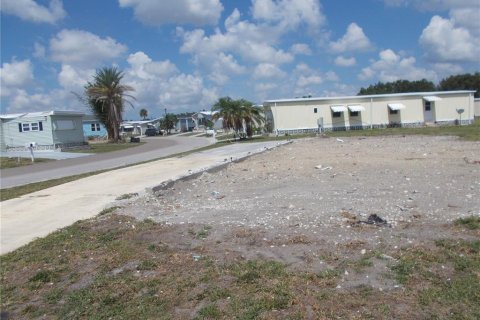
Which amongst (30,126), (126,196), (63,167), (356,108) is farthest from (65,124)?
(126,196)

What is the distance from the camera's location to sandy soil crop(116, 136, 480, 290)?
5.52 meters

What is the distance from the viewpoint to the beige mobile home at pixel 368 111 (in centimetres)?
4241

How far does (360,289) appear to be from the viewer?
432 cm

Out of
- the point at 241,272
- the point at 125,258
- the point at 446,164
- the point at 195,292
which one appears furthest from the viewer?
the point at 446,164

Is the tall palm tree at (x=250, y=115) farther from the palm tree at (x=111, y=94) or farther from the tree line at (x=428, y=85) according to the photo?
the tree line at (x=428, y=85)

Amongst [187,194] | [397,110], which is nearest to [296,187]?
[187,194]

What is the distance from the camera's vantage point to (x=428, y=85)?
9862 centimetres

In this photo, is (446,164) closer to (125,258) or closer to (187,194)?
(187,194)

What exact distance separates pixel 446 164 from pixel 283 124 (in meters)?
30.0

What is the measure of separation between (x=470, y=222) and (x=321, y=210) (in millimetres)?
2241

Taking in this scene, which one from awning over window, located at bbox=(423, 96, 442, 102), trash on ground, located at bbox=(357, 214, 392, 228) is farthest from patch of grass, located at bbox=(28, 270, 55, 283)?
awning over window, located at bbox=(423, 96, 442, 102)

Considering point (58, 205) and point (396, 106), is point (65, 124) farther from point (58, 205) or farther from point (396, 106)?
point (58, 205)

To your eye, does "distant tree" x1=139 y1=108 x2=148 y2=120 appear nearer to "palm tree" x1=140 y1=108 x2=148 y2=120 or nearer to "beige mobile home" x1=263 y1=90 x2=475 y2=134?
"palm tree" x1=140 y1=108 x2=148 y2=120

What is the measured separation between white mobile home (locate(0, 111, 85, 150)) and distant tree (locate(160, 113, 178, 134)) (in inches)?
1726
